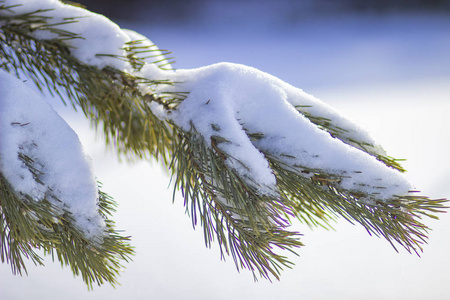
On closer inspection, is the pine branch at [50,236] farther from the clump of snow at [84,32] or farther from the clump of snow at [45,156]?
the clump of snow at [84,32]

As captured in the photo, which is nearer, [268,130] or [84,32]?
[268,130]

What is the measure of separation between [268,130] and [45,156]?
19cm

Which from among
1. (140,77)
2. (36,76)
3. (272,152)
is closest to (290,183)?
(272,152)

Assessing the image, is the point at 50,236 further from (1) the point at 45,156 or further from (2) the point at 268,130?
(2) the point at 268,130

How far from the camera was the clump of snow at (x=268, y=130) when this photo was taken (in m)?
0.30

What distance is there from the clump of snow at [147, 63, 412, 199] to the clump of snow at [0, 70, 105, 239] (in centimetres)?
10

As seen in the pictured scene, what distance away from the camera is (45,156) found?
33 cm

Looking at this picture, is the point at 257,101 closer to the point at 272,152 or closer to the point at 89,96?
the point at 272,152

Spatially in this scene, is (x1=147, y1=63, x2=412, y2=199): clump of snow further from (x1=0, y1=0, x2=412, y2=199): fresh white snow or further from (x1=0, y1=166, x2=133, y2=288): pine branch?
(x1=0, y1=166, x2=133, y2=288): pine branch

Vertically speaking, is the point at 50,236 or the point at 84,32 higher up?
the point at 84,32

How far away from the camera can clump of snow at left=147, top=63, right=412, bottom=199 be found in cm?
30

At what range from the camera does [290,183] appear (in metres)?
0.32

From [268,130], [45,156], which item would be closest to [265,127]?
[268,130]

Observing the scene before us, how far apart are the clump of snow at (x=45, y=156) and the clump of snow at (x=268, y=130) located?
98mm
